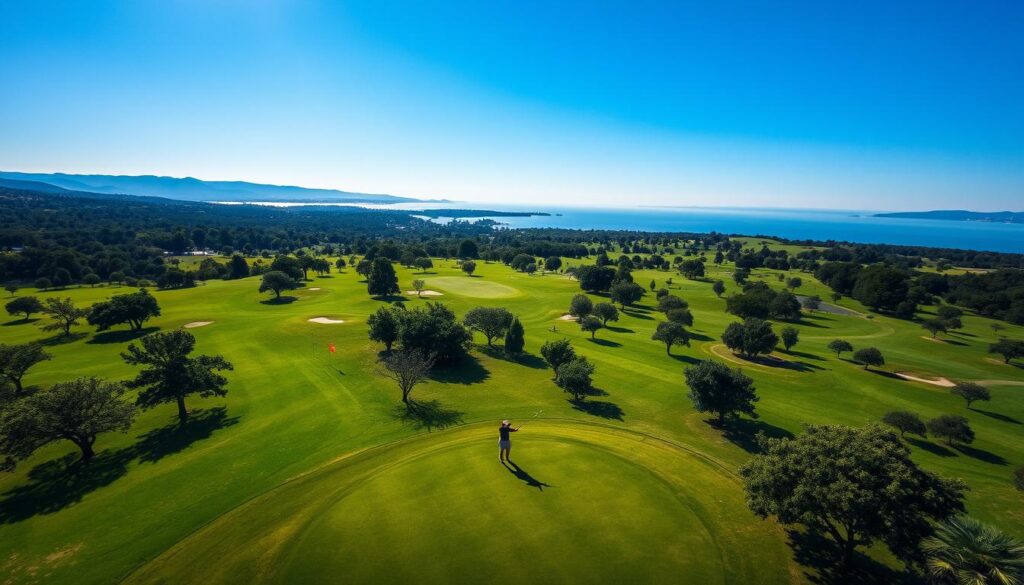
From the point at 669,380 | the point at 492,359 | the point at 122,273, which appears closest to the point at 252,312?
the point at 492,359

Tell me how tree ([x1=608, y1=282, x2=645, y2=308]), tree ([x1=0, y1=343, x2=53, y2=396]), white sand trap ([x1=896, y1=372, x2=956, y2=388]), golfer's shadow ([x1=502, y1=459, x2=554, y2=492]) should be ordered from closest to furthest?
golfer's shadow ([x1=502, y1=459, x2=554, y2=492])
tree ([x1=0, y1=343, x2=53, y2=396])
white sand trap ([x1=896, y1=372, x2=956, y2=388])
tree ([x1=608, y1=282, x2=645, y2=308])

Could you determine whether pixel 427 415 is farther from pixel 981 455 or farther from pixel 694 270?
pixel 694 270

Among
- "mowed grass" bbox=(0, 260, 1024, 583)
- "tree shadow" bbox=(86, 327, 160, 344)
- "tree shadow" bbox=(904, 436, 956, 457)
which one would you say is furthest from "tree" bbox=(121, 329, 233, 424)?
"tree shadow" bbox=(904, 436, 956, 457)

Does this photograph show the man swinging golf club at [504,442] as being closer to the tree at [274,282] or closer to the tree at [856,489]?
the tree at [856,489]

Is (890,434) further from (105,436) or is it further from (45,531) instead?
(105,436)

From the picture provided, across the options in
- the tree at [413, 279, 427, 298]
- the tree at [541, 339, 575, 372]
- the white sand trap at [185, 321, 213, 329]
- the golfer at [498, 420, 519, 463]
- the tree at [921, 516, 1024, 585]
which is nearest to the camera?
the tree at [921, 516, 1024, 585]

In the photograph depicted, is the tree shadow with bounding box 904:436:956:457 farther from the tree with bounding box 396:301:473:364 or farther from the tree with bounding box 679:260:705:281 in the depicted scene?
the tree with bounding box 679:260:705:281
